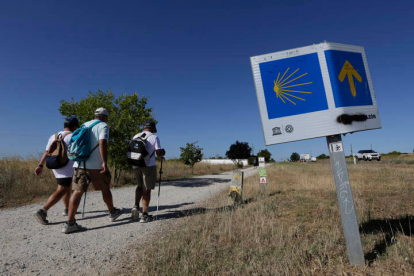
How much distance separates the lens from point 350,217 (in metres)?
2.20

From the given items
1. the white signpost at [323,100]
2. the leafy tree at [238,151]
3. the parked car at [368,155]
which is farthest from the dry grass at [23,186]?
the leafy tree at [238,151]

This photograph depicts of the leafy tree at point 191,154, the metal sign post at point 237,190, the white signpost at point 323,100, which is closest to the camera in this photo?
the white signpost at point 323,100

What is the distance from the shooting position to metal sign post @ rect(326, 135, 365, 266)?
2.16 meters

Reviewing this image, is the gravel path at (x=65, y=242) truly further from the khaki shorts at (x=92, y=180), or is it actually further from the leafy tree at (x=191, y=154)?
the leafy tree at (x=191, y=154)

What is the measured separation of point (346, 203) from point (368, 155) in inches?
1570

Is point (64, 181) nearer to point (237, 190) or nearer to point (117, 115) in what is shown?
point (237, 190)

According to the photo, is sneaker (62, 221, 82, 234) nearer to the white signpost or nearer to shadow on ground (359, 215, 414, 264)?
the white signpost

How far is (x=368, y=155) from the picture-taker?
33.2 meters

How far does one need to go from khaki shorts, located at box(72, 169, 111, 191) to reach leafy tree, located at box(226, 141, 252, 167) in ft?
155

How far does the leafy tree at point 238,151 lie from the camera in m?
50.8

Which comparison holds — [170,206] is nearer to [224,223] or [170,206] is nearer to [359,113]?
[224,223]

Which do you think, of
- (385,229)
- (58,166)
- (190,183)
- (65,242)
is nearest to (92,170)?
(58,166)

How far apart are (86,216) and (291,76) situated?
5.24 metres

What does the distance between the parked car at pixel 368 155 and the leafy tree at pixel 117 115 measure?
121ft
